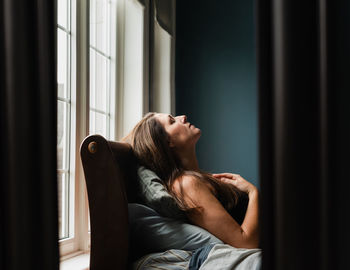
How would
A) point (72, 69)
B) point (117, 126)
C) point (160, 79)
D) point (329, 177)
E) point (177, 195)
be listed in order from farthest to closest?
1. point (160, 79)
2. point (117, 126)
3. point (72, 69)
4. point (177, 195)
5. point (329, 177)

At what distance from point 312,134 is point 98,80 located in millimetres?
1850

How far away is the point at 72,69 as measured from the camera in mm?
1676

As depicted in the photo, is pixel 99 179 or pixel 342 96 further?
pixel 99 179

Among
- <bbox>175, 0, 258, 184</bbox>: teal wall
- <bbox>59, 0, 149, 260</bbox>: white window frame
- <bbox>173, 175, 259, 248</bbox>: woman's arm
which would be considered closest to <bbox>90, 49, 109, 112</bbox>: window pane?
<bbox>59, 0, 149, 260</bbox>: white window frame

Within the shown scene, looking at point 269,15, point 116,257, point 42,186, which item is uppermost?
point 269,15

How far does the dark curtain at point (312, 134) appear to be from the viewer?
10.3 inches

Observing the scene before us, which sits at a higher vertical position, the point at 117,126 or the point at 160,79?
the point at 160,79

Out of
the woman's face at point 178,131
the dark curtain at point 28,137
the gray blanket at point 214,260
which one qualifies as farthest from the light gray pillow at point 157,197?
the dark curtain at point 28,137

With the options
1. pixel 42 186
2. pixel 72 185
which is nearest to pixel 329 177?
pixel 42 186

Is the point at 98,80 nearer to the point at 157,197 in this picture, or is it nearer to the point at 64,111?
Answer: the point at 64,111

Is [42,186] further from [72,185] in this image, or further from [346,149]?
[72,185]

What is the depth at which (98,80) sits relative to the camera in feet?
6.64

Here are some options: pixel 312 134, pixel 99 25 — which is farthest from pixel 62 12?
pixel 312 134

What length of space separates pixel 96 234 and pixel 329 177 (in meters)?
0.91
